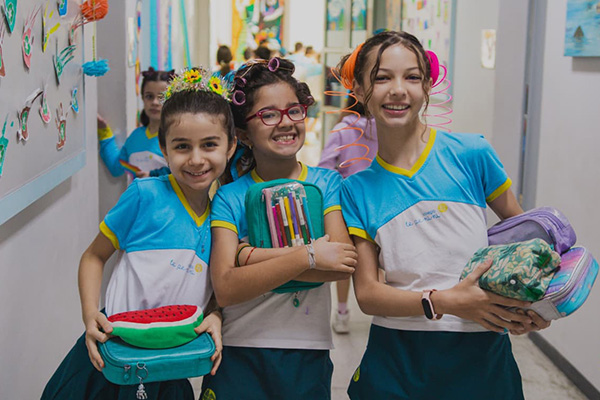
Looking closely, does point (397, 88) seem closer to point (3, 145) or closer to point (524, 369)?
point (3, 145)

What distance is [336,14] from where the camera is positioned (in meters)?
9.16

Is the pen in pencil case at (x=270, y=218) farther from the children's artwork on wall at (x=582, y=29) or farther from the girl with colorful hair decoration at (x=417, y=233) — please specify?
the children's artwork on wall at (x=582, y=29)

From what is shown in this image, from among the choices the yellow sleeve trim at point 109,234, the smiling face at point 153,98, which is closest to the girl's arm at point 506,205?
the yellow sleeve trim at point 109,234

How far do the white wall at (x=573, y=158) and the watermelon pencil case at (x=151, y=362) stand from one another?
7.06ft

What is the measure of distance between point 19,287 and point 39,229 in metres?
0.28

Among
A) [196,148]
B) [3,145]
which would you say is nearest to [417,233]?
[196,148]

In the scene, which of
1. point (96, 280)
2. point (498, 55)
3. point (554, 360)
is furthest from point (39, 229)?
point (498, 55)

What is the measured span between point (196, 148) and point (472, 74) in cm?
364

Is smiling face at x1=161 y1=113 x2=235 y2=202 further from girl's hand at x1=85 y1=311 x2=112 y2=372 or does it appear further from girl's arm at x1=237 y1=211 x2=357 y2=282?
girl's hand at x1=85 y1=311 x2=112 y2=372

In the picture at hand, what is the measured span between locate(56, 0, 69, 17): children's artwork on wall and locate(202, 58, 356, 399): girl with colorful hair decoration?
856 mm

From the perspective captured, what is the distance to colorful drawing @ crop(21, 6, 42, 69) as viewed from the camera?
6.39 feet

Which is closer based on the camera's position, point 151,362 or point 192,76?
point 151,362

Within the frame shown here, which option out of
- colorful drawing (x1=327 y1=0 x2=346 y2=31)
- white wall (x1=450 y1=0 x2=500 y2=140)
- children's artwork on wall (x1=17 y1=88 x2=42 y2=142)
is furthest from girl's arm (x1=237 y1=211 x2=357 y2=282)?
colorful drawing (x1=327 y1=0 x2=346 y2=31)

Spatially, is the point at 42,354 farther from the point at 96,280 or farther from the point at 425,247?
the point at 425,247
